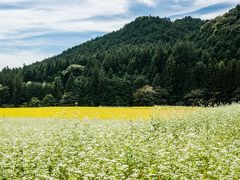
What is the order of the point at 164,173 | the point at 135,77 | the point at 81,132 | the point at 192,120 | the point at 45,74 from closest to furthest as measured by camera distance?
the point at 164,173 < the point at 81,132 < the point at 192,120 < the point at 135,77 < the point at 45,74

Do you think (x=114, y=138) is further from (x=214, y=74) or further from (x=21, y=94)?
(x=21, y=94)

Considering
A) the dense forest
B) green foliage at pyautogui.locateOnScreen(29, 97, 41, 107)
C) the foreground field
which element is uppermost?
the dense forest

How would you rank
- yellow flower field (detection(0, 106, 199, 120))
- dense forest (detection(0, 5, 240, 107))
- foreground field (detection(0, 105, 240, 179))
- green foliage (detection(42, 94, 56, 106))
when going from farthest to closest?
green foliage (detection(42, 94, 56, 106)) → dense forest (detection(0, 5, 240, 107)) → yellow flower field (detection(0, 106, 199, 120)) → foreground field (detection(0, 105, 240, 179))

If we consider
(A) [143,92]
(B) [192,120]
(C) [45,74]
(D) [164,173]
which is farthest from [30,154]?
(C) [45,74]

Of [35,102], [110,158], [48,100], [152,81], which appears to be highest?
[152,81]

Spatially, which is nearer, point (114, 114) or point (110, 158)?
point (110, 158)

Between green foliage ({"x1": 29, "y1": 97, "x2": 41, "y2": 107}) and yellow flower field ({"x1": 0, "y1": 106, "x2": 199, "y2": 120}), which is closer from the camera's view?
yellow flower field ({"x1": 0, "y1": 106, "x2": 199, "y2": 120})

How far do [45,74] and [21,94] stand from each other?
3201cm

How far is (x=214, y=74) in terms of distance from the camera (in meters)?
94.7

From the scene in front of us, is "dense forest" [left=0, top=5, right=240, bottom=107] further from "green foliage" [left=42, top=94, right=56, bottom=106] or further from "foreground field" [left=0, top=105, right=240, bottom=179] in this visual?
"foreground field" [left=0, top=105, right=240, bottom=179]

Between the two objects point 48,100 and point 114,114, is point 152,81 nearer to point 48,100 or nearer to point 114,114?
point 48,100

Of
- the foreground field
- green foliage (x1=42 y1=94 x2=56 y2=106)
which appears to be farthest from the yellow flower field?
green foliage (x1=42 y1=94 x2=56 y2=106)

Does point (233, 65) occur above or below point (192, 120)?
above

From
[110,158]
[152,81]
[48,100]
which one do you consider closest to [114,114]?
[110,158]
